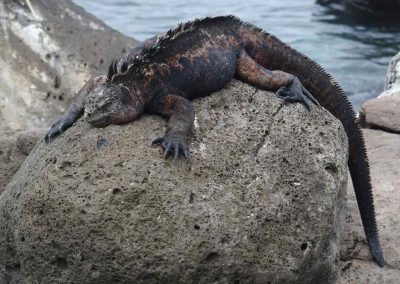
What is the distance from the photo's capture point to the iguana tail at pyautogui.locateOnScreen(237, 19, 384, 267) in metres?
4.64

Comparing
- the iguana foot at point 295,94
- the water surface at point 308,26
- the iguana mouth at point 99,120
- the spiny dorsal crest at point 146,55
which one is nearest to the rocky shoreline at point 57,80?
the iguana foot at point 295,94

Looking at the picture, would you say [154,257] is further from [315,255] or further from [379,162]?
[379,162]

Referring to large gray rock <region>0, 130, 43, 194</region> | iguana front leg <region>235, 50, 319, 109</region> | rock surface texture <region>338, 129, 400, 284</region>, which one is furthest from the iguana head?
rock surface texture <region>338, 129, 400, 284</region>

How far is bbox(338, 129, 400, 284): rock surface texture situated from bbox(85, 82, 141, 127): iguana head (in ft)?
4.92

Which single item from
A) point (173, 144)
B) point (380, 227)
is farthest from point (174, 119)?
point (380, 227)

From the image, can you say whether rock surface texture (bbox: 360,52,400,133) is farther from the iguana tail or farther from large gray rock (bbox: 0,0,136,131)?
large gray rock (bbox: 0,0,136,131)

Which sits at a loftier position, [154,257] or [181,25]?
[181,25]

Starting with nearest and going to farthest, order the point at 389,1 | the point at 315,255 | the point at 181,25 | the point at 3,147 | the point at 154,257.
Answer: the point at 154,257, the point at 315,255, the point at 181,25, the point at 3,147, the point at 389,1

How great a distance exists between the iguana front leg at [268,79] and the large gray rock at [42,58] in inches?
148

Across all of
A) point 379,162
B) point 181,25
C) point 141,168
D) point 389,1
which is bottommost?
point 389,1

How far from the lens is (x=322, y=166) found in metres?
4.12

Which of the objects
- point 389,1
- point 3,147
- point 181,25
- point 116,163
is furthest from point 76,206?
point 389,1

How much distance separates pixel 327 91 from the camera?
4832mm

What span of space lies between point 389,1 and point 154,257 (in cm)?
1415
